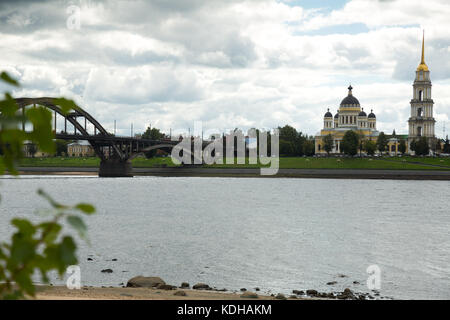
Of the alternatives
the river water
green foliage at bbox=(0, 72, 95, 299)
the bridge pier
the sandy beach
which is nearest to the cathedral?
the bridge pier

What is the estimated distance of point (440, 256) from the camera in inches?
944

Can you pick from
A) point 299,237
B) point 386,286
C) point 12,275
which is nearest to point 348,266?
point 386,286

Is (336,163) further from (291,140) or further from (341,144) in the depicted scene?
(291,140)

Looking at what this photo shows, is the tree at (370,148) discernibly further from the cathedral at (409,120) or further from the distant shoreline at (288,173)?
the cathedral at (409,120)

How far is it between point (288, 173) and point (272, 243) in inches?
2816

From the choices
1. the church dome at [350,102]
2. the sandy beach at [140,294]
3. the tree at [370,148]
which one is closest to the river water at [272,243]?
the sandy beach at [140,294]

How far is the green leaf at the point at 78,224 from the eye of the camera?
1845 mm

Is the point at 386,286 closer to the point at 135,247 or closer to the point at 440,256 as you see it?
the point at 440,256

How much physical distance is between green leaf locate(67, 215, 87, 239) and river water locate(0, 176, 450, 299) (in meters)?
14.0

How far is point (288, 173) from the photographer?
3895 inches

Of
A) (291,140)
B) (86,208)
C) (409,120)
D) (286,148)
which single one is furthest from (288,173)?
Answer: (86,208)

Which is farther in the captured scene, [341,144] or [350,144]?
[341,144]

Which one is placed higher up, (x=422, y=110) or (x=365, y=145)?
(x=422, y=110)
